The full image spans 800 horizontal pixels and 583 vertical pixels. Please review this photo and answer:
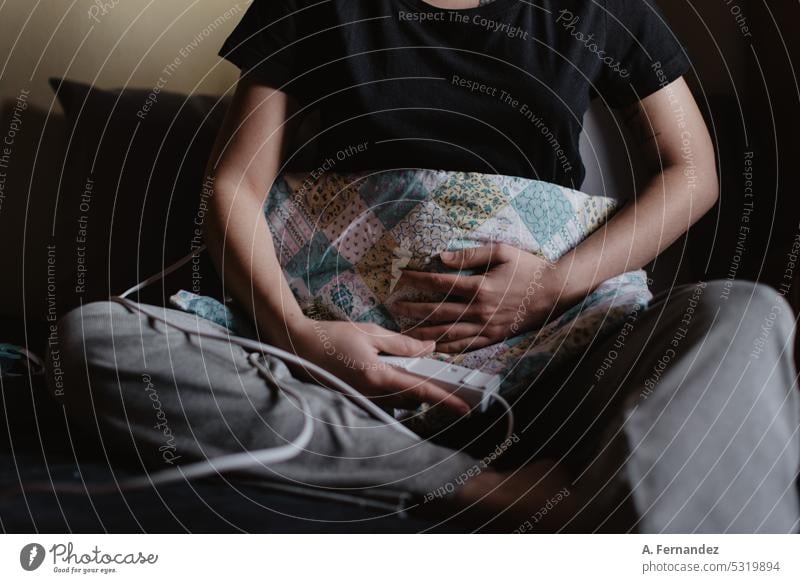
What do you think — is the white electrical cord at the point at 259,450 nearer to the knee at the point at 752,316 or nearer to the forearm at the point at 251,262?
the forearm at the point at 251,262

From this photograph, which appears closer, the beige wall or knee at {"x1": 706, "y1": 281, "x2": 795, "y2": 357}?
knee at {"x1": 706, "y1": 281, "x2": 795, "y2": 357}

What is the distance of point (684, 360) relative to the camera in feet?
1.26

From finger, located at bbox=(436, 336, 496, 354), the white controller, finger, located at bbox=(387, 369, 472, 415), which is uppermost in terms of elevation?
finger, located at bbox=(436, 336, 496, 354)

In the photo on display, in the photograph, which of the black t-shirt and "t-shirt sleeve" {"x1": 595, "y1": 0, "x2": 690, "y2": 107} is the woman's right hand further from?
"t-shirt sleeve" {"x1": 595, "y1": 0, "x2": 690, "y2": 107}

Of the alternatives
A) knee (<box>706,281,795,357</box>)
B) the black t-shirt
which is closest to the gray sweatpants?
knee (<box>706,281,795,357</box>)

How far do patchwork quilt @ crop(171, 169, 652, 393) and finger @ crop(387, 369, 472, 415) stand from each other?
22 millimetres

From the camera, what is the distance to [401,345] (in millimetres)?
448

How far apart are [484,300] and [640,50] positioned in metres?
0.20

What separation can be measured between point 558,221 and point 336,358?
0.17 meters

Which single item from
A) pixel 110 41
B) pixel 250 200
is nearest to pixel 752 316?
pixel 250 200

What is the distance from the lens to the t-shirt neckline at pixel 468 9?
479 millimetres

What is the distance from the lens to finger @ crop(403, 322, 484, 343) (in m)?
0.45
